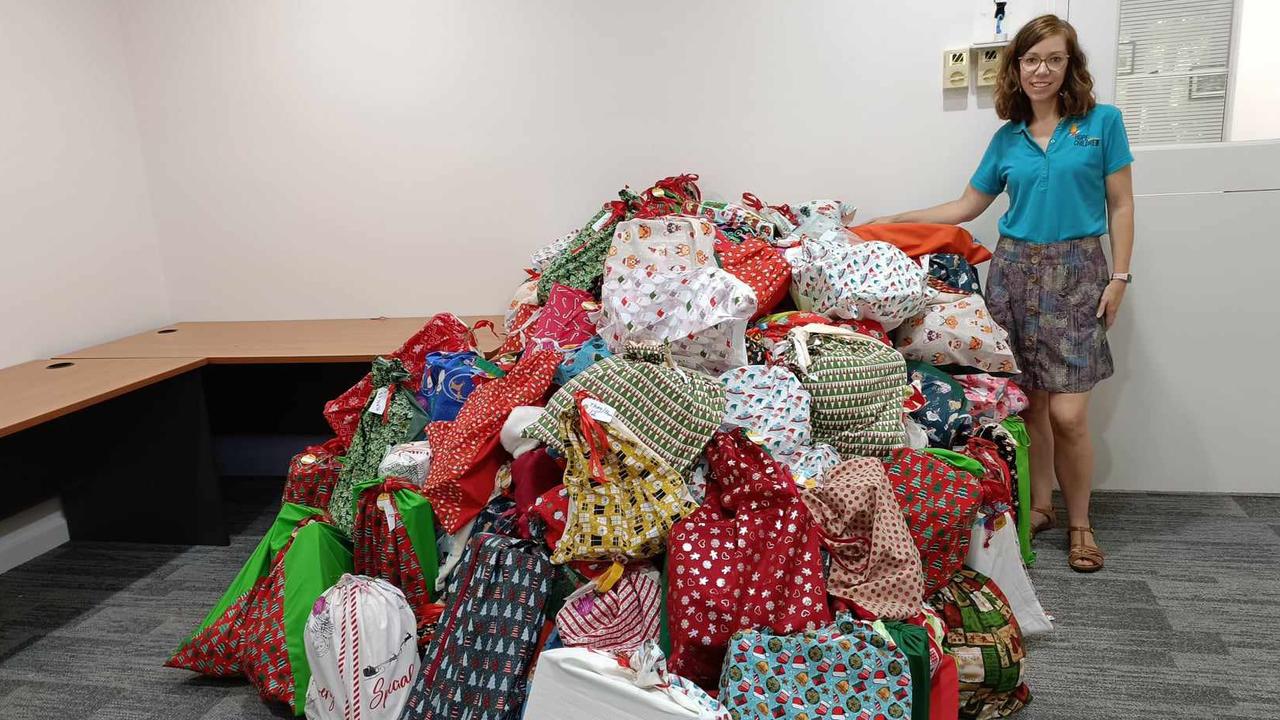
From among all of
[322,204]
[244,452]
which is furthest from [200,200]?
[244,452]

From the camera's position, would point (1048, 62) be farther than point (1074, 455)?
No

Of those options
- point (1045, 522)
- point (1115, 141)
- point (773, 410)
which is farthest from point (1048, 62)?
Answer: point (1045, 522)

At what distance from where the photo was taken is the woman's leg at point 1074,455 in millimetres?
2738

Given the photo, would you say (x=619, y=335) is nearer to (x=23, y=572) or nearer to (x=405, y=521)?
(x=405, y=521)

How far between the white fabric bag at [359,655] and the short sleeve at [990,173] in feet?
7.19

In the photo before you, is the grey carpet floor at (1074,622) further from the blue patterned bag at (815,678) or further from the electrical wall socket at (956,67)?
the electrical wall socket at (956,67)

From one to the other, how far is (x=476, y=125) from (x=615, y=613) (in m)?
2.10

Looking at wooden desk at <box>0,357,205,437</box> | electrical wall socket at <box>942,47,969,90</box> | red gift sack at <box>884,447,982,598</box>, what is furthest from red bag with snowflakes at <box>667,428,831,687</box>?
wooden desk at <box>0,357,205,437</box>

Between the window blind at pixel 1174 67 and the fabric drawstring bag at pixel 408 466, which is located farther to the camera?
the window blind at pixel 1174 67

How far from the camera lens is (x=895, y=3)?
2.95 metres

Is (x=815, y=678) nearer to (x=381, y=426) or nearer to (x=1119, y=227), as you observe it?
(x=381, y=426)

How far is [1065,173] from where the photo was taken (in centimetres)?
259

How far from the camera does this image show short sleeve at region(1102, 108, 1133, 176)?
2559 millimetres

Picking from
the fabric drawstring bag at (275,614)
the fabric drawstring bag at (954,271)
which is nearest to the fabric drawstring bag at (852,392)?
the fabric drawstring bag at (954,271)
